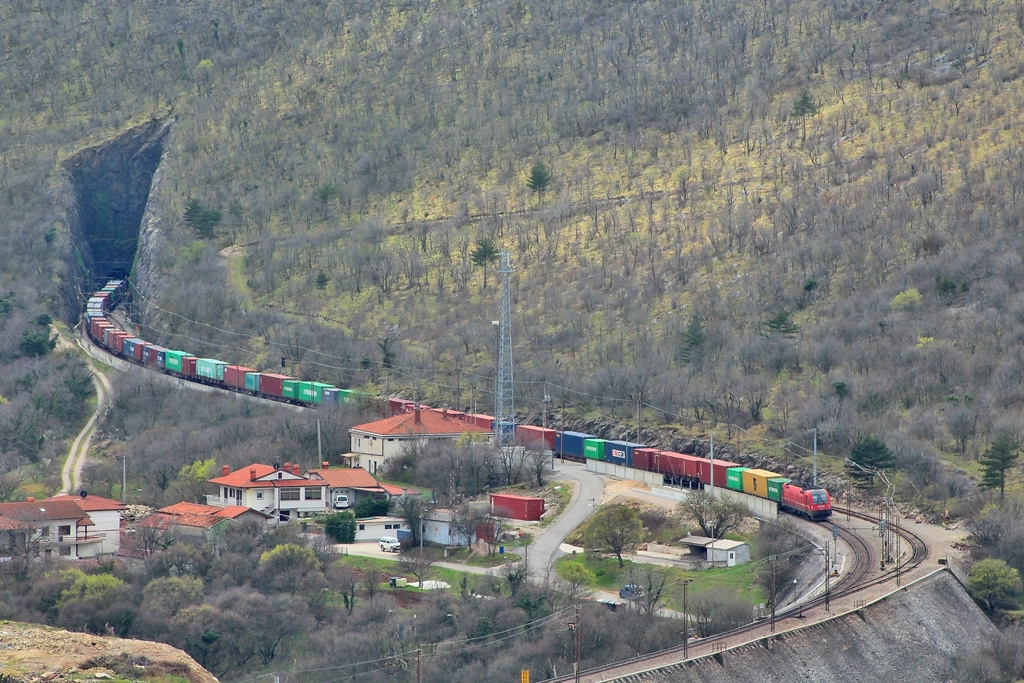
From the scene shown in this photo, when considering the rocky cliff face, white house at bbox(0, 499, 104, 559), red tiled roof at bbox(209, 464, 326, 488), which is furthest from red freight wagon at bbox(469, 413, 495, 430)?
the rocky cliff face

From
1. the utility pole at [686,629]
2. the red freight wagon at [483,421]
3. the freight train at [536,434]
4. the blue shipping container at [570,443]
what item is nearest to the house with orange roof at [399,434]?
the red freight wagon at [483,421]

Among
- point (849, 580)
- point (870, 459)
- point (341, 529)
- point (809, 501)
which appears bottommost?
point (341, 529)

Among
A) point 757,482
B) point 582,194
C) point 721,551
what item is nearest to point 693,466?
point 757,482

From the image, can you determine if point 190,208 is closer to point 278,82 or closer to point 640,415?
point 278,82

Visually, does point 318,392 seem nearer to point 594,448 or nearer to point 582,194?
point 594,448

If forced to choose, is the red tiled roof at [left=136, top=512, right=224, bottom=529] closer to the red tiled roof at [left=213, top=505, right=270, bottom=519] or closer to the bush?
the red tiled roof at [left=213, top=505, right=270, bottom=519]

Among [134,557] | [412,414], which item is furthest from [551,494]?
[134,557]

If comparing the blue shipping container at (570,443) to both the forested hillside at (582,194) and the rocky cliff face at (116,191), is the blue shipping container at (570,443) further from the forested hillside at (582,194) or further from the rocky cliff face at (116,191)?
the rocky cliff face at (116,191)
